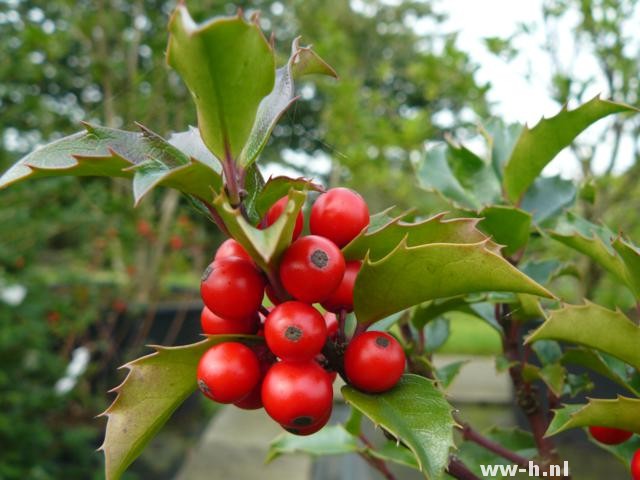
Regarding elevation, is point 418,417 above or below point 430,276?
below

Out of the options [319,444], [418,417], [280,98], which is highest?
[280,98]

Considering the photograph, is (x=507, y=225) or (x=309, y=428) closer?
(x=309, y=428)

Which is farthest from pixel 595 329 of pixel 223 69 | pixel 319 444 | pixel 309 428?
pixel 319 444

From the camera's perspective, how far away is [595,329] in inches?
23.5

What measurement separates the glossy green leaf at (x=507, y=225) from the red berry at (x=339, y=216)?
0.25 m

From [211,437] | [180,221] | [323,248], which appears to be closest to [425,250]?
[323,248]

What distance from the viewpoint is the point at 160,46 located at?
3.22m

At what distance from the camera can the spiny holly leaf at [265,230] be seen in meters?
0.42

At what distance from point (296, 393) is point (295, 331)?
6cm

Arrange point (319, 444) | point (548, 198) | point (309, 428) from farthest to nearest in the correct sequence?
point (319, 444) → point (548, 198) → point (309, 428)

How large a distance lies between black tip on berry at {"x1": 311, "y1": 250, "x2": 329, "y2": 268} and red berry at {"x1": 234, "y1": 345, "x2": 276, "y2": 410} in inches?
5.4

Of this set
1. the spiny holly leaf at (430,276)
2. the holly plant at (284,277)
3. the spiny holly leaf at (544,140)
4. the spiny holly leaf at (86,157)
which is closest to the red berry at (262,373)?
the holly plant at (284,277)

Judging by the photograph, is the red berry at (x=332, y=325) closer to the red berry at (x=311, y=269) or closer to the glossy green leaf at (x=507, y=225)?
the red berry at (x=311, y=269)

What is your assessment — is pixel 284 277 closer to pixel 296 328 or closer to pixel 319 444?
pixel 296 328
